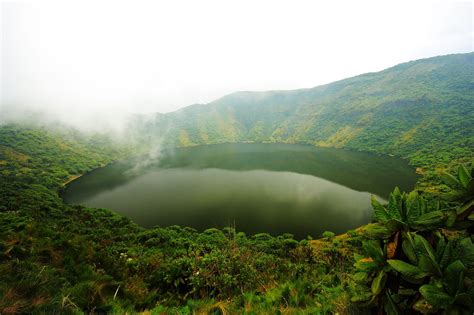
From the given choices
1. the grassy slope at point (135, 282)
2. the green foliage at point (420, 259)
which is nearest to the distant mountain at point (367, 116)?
the grassy slope at point (135, 282)

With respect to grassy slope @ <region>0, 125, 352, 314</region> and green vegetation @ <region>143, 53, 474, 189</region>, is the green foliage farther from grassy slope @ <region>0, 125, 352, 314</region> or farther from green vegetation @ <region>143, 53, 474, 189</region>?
green vegetation @ <region>143, 53, 474, 189</region>

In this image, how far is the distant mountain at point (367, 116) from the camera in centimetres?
6706

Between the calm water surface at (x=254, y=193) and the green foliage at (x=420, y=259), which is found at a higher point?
the green foliage at (x=420, y=259)

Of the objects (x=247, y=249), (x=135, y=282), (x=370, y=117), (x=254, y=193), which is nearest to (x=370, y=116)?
(x=370, y=117)

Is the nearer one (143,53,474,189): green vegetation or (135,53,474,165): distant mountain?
(143,53,474,189): green vegetation

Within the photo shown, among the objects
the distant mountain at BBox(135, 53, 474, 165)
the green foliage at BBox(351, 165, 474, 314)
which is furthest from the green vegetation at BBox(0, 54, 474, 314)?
the distant mountain at BBox(135, 53, 474, 165)

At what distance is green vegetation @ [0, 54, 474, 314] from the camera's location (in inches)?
75.3

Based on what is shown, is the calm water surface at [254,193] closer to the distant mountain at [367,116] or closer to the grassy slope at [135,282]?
the grassy slope at [135,282]

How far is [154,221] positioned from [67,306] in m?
25.8

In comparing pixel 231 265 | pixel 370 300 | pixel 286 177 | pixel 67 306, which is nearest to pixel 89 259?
pixel 67 306

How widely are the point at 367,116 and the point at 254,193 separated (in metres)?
93.0

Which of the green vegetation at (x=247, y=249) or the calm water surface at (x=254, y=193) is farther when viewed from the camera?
the calm water surface at (x=254, y=193)

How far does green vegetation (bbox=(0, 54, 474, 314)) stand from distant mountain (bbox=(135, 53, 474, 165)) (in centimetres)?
100

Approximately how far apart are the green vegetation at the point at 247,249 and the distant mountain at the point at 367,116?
3.30 ft
